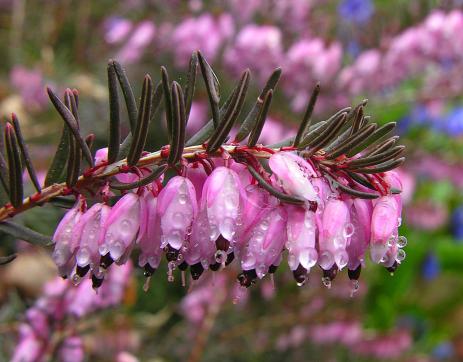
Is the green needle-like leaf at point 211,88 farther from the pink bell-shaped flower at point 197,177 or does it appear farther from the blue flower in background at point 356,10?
the blue flower in background at point 356,10

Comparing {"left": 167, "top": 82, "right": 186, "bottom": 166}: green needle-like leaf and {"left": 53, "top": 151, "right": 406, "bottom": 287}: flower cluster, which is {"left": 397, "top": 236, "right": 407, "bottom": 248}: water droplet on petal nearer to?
{"left": 53, "top": 151, "right": 406, "bottom": 287}: flower cluster

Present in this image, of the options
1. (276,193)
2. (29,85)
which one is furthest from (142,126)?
(29,85)

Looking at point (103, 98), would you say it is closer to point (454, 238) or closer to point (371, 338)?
point (371, 338)

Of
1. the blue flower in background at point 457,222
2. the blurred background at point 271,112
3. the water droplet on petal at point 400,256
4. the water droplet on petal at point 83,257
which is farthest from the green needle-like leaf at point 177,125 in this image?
the blue flower in background at point 457,222

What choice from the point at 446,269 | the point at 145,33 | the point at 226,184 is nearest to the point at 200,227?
the point at 226,184

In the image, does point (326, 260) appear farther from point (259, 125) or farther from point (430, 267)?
point (430, 267)

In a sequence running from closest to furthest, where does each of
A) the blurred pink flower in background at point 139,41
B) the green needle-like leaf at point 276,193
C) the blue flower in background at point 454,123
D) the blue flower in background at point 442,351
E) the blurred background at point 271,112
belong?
the green needle-like leaf at point 276,193
the blurred background at point 271,112
the blurred pink flower in background at point 139,41
the blue flower in background at point 442,351
the blue flower in background at point 454,123
